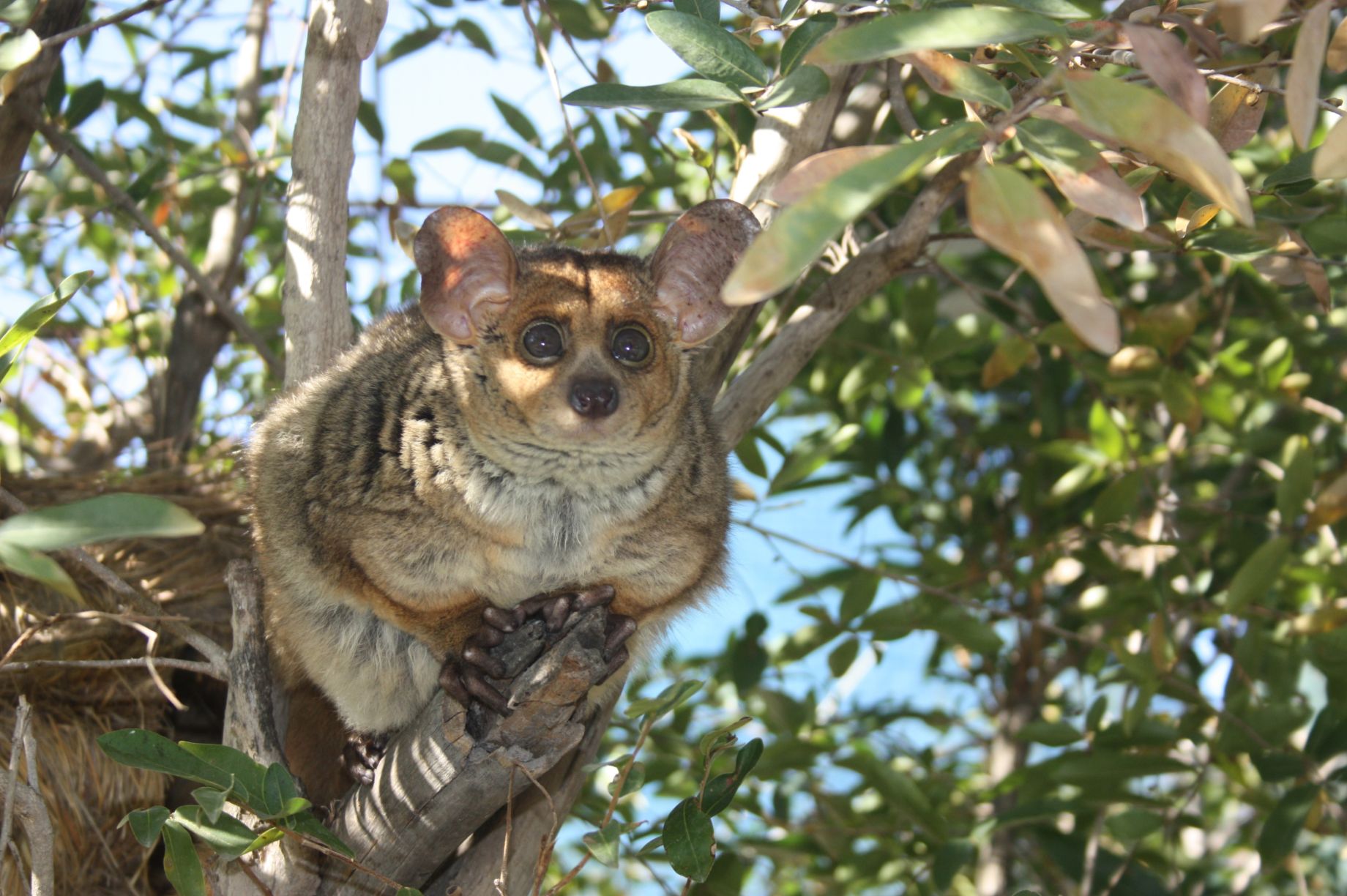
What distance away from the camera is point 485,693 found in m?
2.53

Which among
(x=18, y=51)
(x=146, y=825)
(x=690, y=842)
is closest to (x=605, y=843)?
(x=690, y=842)

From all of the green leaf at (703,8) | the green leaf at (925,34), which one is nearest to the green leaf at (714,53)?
the green leaf at (703,8)

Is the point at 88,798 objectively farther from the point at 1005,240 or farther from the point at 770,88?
the point at 1005,240

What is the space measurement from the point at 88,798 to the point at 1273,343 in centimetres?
369

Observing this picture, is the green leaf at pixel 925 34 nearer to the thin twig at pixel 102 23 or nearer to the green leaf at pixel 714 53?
the green leaf at pixel 714 53

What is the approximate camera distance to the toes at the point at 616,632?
2574 mm

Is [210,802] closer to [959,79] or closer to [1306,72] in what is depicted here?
[959,79]

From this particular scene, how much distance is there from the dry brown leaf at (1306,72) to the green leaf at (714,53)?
99 centimetres

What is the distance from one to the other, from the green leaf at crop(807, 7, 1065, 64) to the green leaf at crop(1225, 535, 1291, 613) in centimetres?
220

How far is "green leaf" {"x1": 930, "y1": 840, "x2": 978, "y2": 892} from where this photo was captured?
11.8 feet

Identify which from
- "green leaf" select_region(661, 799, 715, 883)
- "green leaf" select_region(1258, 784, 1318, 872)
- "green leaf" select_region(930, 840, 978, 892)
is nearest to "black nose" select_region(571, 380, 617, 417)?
"green leaf" select_region(661, 799, 715, 883)

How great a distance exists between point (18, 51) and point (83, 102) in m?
1.29

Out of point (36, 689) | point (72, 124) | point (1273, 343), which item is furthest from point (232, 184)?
point (1273, 343)

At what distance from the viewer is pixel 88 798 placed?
3.21 meters
